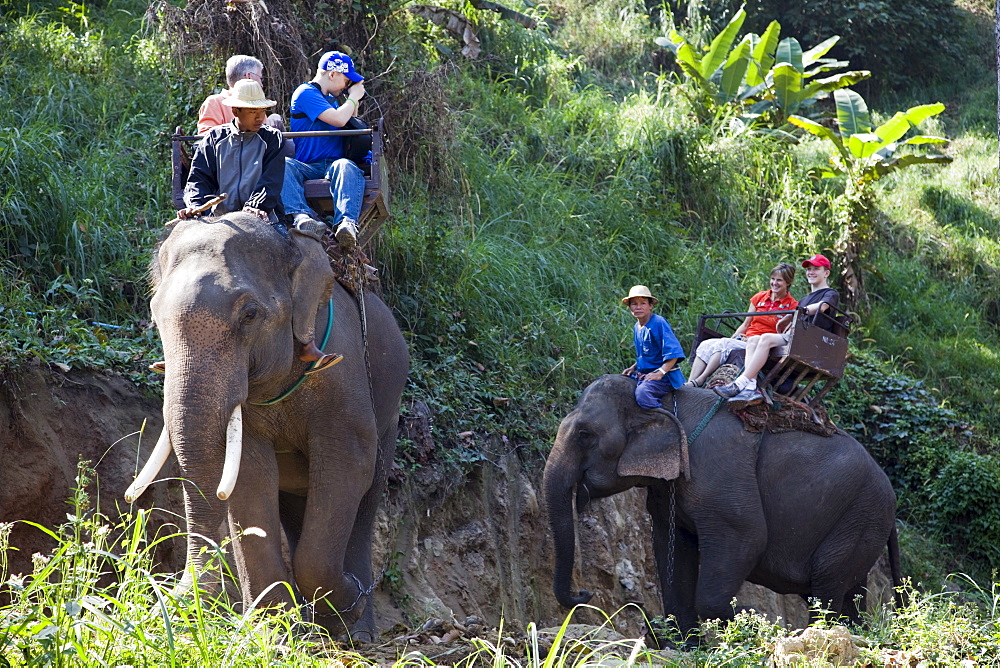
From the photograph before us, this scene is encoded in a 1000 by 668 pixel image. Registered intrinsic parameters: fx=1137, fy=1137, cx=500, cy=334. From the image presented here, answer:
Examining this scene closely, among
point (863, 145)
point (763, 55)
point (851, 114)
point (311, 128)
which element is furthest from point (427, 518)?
point (763, 55)

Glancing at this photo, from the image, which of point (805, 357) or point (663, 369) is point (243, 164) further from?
point (805, 357)

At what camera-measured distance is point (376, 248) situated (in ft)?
29.1

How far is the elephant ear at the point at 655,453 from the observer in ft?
23.2

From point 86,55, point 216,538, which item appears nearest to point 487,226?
point 86,55

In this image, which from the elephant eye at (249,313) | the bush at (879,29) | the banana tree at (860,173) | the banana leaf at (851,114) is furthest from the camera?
the bush at (879,29)

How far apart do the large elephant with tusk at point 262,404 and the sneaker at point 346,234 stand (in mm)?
238

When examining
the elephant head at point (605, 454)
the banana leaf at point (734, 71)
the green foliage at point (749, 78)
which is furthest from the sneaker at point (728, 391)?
the banana leaf at point (734, 71)

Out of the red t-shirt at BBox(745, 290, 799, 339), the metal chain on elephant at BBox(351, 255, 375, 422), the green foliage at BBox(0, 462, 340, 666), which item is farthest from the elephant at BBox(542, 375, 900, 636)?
the green foliage at BBox(0, 462, 340, 666)

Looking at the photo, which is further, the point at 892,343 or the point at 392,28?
the point at 892,343

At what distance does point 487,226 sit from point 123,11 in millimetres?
4847

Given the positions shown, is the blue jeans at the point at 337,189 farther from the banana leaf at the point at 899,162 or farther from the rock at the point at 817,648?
the banana leaf at the point at 899,162

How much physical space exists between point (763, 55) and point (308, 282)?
1165 cm

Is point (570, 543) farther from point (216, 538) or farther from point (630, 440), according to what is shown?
point (216, 538)

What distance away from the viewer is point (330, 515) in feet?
16.1
